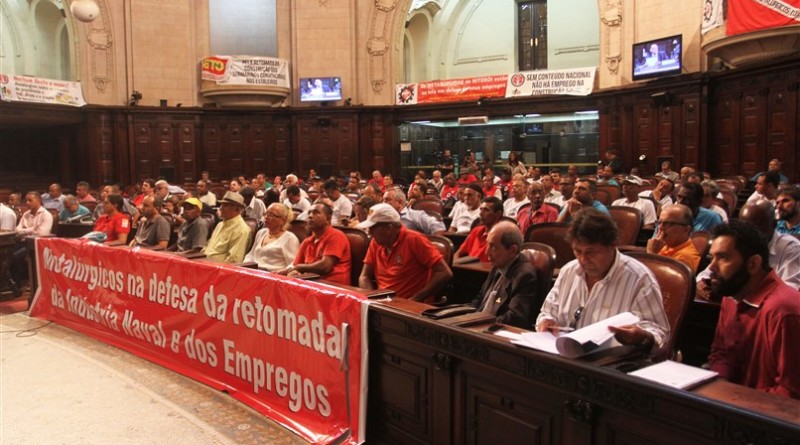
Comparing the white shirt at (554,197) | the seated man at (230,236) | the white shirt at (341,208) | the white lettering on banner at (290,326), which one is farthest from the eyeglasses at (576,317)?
the white shirt at (341,208)

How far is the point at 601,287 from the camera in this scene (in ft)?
9.83

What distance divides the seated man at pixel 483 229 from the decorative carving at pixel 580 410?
106 inches

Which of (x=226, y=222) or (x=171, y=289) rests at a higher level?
(x=226, y=222)

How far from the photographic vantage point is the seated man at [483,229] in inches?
207

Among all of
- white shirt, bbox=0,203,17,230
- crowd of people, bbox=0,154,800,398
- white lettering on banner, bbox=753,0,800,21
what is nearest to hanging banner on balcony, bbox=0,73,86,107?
white shirt, bbox=0,203,17,230

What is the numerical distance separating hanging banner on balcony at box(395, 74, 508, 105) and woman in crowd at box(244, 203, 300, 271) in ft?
41.7

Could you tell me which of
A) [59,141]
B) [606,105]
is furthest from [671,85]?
[59,141]

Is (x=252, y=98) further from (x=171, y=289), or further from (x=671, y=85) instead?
(x=171, y=289)

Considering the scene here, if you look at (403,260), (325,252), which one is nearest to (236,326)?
(325,252)

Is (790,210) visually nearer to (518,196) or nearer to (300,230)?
(518,196)

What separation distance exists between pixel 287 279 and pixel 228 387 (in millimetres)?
1108

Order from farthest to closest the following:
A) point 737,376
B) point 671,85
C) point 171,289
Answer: point 671,85 < point 171,289 < point 737,376

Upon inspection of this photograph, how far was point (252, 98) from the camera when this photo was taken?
19453mm

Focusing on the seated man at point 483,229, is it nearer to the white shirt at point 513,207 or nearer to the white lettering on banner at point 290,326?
the white lettering on banner at point 290,326
